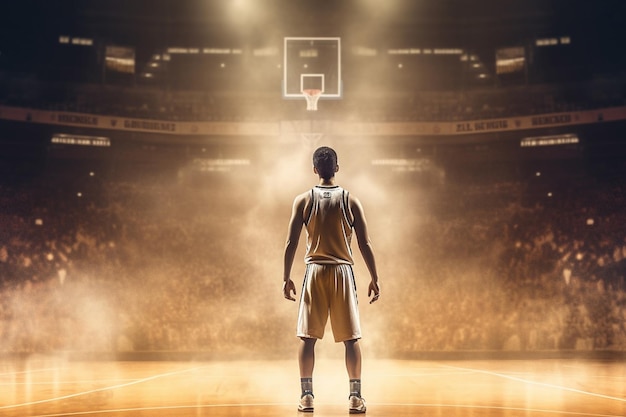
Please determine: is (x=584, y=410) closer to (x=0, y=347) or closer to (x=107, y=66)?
(x=0, y=347)

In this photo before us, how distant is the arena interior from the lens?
9.67 m

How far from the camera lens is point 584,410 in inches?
155

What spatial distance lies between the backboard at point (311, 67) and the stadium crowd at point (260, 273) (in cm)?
259

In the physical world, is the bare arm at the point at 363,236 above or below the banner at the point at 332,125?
below

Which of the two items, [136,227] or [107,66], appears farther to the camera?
[107,66]

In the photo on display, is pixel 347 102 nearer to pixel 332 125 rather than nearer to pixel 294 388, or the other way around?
pixel 332 125

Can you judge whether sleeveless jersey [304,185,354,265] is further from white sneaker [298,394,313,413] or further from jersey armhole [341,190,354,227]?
white sneaker [298,394,313,413]

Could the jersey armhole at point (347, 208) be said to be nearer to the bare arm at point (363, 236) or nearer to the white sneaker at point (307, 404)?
the bare arm at point (363, 236)

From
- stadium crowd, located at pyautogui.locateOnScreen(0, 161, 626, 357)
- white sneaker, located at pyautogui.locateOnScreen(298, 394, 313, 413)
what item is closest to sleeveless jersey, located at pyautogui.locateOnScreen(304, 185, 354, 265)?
white sneaker, located at pyautogui.locateOnScreen(298, 394, 313, 413)

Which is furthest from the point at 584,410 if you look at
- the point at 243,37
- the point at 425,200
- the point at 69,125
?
the point at 243,37

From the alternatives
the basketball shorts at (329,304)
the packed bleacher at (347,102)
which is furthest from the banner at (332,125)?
the basketball shorts at (329,304)

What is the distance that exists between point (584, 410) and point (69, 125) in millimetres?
13382

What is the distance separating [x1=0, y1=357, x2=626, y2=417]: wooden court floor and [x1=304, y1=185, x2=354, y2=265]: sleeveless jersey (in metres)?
0.98

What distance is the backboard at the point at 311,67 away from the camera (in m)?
12.1
